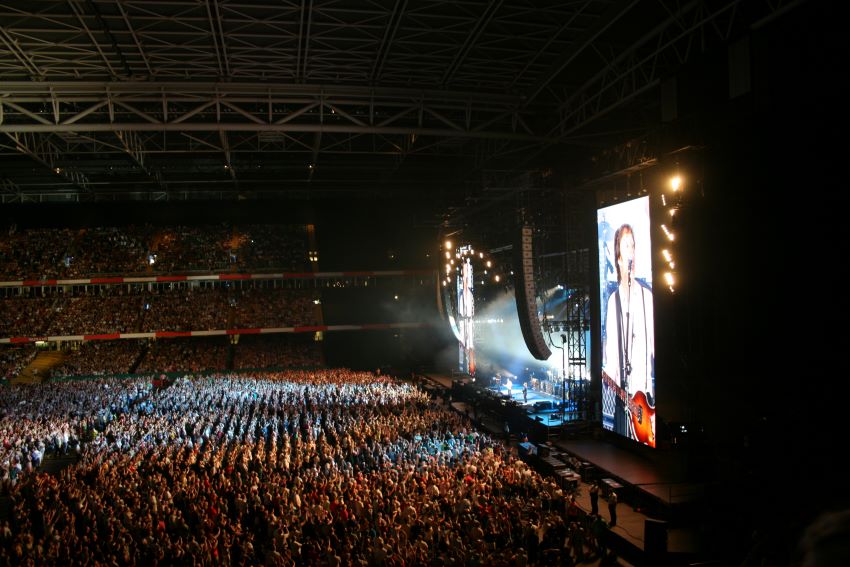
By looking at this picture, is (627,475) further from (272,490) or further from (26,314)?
(26,314)

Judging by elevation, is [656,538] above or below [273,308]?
below

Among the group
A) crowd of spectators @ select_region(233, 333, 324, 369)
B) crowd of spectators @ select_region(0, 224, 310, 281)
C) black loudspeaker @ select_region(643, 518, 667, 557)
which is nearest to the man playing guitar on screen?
black loudspeaker @ select_region(643, 518, 667, 557)

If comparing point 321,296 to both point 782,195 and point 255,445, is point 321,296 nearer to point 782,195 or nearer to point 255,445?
point 255,445

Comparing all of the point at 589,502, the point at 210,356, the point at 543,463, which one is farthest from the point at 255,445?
the point at 210,356

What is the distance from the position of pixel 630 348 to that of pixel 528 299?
12.7 feet

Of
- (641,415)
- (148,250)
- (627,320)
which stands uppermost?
(148,250)

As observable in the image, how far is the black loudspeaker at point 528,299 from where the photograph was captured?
Result: 739 inches

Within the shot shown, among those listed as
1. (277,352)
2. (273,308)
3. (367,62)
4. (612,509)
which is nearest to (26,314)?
(273,308)

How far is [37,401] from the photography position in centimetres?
2255

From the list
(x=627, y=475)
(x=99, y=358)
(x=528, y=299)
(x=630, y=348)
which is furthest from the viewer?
(x=99, y=358)

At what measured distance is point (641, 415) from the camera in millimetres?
15312

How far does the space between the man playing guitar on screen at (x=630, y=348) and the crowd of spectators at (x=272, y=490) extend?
3398 millimetres

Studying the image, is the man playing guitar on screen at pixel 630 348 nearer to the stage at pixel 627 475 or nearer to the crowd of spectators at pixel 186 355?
the stage at pixel 627 475

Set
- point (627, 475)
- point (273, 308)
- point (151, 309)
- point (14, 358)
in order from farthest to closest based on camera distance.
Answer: point (273, 308), point (151, 309), point (14, 358), point (627, 475)
